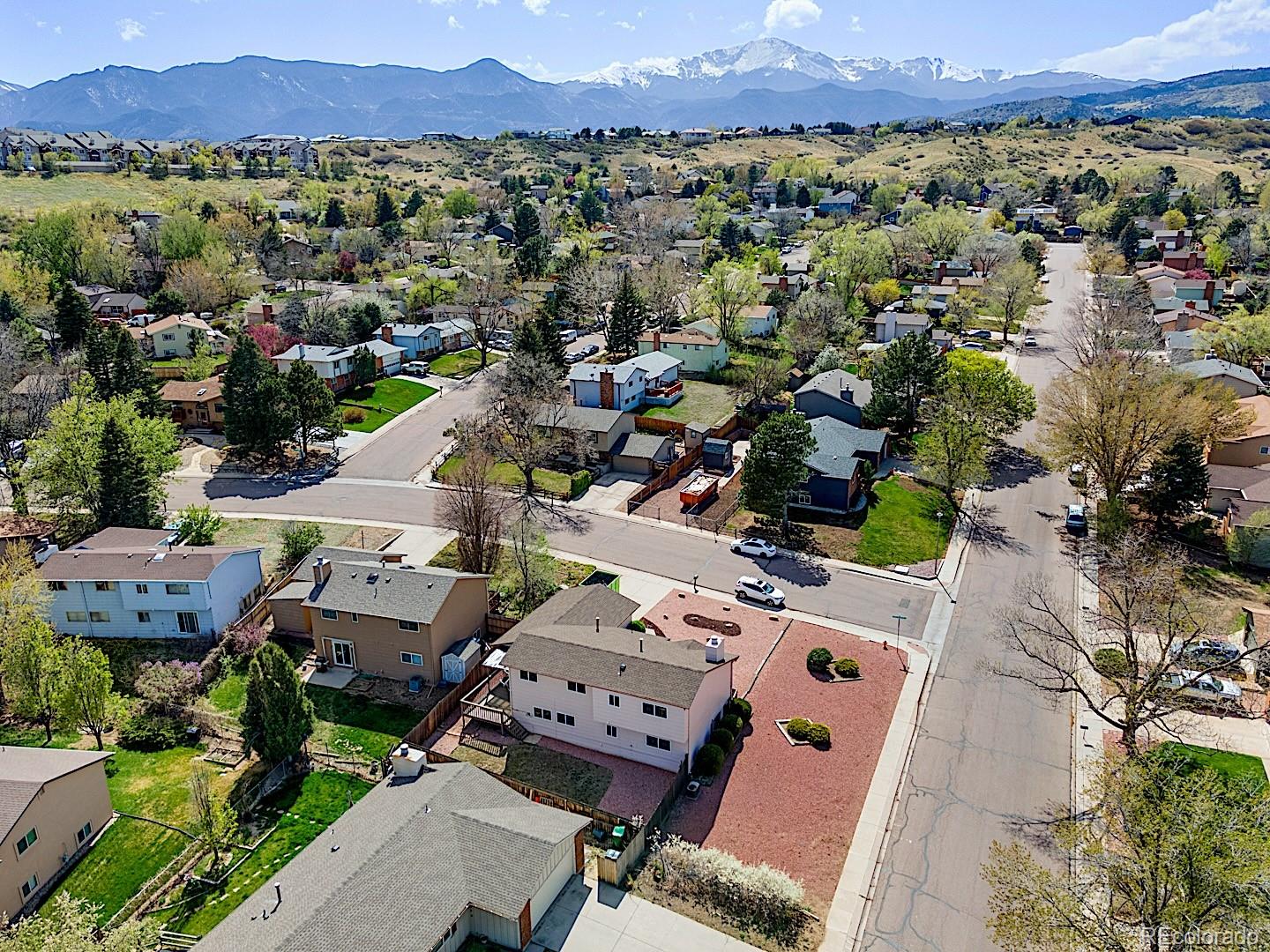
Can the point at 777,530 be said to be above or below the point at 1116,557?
below

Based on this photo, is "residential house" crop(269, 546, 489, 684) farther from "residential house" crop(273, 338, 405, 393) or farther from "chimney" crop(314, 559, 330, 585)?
"residential house" crop(273, 338, 405, 393)

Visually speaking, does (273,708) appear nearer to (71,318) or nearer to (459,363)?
(459,363)

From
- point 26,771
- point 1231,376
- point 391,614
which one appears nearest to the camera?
point 26,771

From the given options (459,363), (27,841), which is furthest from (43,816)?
(459,363)

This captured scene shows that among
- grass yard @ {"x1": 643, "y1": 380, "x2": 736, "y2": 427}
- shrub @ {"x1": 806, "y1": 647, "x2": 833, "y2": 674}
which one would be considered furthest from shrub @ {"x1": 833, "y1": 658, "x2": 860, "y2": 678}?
grass yard @ {"x1": 643, "y1": 380, "x2": 736, "y2": 427}

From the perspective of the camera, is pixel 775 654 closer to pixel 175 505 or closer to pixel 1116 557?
pixel 1116 557

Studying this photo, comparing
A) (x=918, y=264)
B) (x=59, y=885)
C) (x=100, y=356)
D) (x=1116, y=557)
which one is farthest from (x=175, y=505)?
(x=918, y=264)
